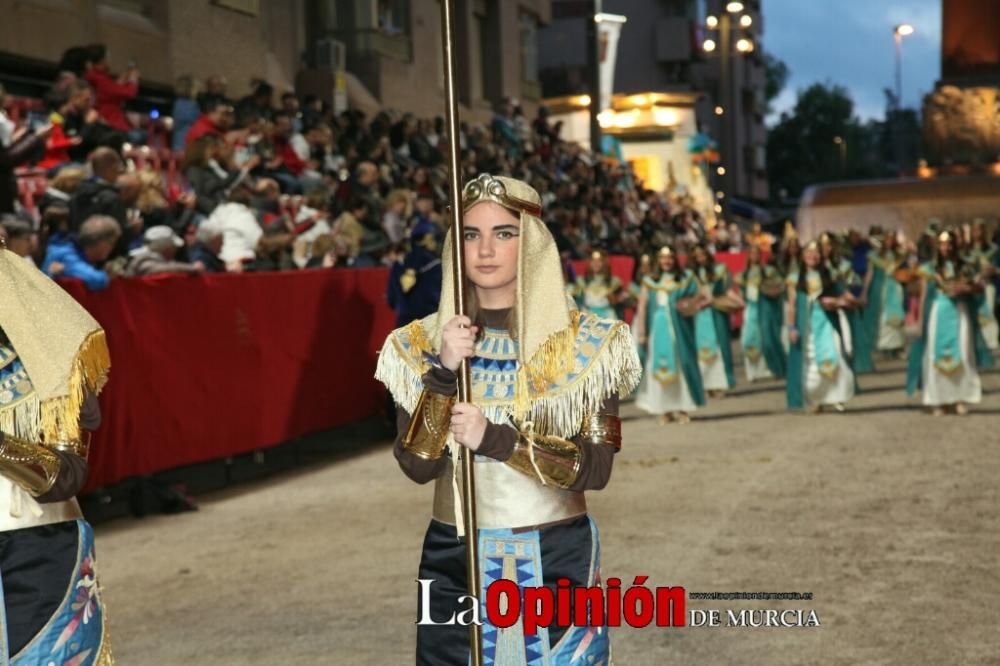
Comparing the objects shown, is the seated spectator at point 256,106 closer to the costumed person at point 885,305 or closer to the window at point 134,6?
the window at point 134,6

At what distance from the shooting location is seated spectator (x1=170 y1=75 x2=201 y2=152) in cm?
1478

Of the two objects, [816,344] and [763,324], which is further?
[763,324]

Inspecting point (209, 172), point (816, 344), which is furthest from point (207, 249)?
point (816, 344)

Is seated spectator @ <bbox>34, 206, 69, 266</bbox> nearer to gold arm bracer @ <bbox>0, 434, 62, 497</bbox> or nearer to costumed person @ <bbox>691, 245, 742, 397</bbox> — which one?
gold arm bracer @ <bbox>0, 434, 62, 497</bbox>

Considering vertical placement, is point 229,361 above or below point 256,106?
below

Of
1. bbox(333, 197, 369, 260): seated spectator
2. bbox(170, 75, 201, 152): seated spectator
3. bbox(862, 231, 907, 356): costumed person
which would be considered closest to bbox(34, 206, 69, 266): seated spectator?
bbox(170, 75, 201, 152): seated spectator

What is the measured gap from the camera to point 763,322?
20.8m

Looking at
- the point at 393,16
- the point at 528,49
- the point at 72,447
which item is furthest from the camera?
the point at 528,49

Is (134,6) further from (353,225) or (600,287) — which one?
(600,287)

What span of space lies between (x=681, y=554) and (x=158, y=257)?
16.2 feet

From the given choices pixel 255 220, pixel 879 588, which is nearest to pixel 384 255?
pixel 255 220

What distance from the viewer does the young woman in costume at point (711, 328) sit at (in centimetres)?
1783

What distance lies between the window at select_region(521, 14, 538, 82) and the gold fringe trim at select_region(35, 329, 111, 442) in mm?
34192

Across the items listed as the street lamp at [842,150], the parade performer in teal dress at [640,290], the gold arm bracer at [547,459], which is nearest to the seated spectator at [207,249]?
the parade performer in teal dress at [640,290]
